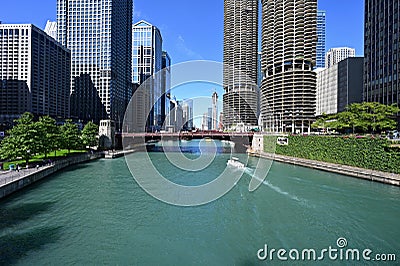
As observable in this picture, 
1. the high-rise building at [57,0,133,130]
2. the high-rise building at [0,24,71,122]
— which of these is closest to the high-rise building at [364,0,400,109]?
the high-rise building at [57,0,133,130]

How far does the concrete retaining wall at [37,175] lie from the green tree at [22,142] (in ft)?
8.26

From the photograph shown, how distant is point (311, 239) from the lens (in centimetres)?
1402

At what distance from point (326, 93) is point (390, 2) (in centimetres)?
5368

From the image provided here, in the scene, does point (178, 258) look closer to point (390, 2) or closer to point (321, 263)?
point (321, 263)

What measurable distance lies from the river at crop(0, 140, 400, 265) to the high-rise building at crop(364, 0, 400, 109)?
1455 inches

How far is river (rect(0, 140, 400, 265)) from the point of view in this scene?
12.2 metres

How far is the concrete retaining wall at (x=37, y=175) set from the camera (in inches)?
797

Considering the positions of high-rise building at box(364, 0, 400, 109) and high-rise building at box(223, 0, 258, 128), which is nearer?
high-rise building at box(364, 0, 400, 109)

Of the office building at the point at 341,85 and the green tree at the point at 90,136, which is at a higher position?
the office building at the point at 341,85

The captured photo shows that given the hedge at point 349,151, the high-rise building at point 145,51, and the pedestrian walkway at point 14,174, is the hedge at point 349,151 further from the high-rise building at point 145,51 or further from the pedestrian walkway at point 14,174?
the high-rise building at point 145,51

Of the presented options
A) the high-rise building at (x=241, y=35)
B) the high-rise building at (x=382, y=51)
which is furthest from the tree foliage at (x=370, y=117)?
the high-rise building at (x=241, y=35)

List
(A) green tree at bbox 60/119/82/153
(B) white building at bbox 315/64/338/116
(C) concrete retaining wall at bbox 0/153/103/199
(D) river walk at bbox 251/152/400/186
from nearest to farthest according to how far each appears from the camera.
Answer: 1. (C) concrete retaining wall at bbox 0/153/103/199
2. (D) river walk at bbox 251/152/400/186
3. (A) green tree at bbox 60/119/82/153
4. (B) white building at bbox 315/64/338/116

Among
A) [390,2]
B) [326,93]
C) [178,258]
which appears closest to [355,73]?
[326,93]

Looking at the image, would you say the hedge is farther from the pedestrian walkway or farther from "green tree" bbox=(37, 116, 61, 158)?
"green tree" bbox=(37, 116, 61, 158)
